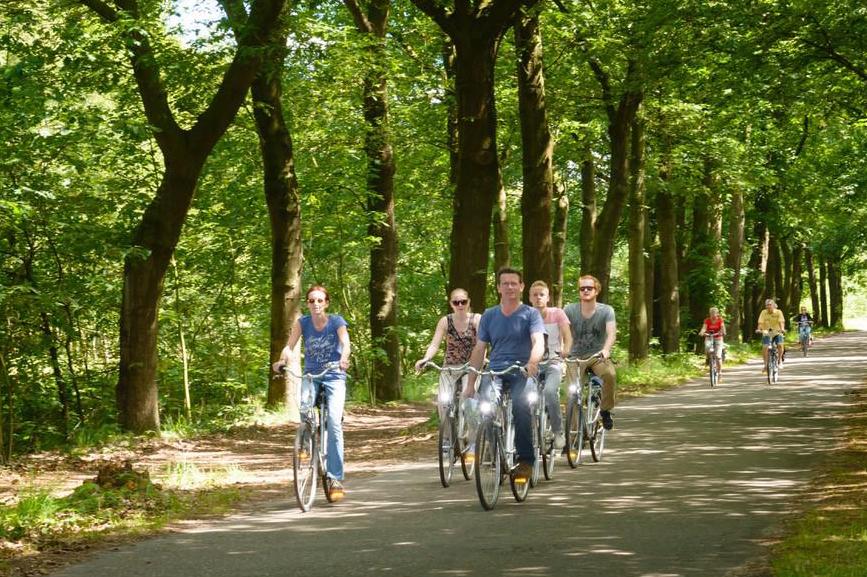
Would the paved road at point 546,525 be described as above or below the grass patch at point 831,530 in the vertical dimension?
above

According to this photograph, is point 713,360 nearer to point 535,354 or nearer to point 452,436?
point 452,436

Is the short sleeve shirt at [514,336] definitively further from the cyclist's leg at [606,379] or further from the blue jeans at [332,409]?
the cyclist's leg at [606,379]

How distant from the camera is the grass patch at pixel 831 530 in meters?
7.48

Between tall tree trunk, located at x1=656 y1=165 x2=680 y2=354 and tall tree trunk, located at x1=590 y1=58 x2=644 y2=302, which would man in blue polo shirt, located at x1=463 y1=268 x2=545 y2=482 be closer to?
tall tree trunk, located at x1=590 y1=58 x2=644 y2=302

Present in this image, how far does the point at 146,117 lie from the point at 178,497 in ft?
23.8

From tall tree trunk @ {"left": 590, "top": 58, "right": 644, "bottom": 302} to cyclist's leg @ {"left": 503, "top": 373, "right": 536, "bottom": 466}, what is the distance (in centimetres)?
1721

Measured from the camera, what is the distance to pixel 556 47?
26172 mm

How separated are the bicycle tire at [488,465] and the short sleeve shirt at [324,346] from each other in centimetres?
173

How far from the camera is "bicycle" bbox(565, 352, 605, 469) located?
13.1m

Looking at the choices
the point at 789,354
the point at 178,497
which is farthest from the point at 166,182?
the point at 789,354

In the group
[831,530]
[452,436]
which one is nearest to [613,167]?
[452,436]

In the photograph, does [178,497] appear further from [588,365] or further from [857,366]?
[857,366]

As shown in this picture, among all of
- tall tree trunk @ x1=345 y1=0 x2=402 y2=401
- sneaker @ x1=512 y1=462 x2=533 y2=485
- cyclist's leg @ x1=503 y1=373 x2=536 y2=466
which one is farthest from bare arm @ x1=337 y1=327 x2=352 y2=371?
tall tree trunk @ x1=345 y1=0 x2=402 y2=401

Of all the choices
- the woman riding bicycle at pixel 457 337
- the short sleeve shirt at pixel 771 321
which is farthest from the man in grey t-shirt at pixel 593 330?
the short sleeve shirt at pixel 771 321
